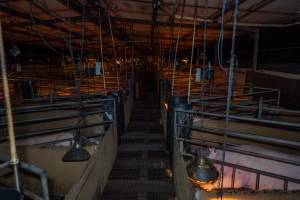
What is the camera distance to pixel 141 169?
5.11 metres

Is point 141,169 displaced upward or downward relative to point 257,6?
downward

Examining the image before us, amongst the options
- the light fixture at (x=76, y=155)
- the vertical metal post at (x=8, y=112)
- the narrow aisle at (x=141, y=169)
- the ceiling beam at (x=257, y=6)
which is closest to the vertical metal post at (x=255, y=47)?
the ceiling beam at (x=257, y=6)

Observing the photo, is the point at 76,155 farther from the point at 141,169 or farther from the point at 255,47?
the point at 255,47

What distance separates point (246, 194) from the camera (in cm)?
284

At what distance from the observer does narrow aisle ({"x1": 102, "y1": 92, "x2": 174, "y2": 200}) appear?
4320 mm

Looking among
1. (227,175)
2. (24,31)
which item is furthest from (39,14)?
(227,175)

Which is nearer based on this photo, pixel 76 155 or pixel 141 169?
pixel 76 155

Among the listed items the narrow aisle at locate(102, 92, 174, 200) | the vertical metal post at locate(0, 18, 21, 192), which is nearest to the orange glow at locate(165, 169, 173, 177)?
the narrow aisle at locate(102, 92, 174, 200)

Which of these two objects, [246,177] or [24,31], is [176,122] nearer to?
[246,177]

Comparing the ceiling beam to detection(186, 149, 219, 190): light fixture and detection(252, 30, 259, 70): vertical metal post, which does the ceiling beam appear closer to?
detection(252, 30, 259, 70): vertical metal post

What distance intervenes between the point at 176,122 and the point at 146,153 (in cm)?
198

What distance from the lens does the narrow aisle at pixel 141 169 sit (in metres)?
4.32

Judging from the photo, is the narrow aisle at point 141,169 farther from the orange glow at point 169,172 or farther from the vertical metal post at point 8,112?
the vertical metal post at point 8,112

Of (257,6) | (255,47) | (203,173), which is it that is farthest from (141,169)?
(255,47)
